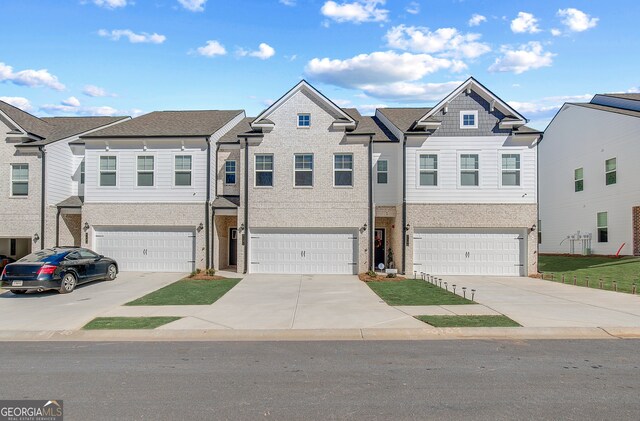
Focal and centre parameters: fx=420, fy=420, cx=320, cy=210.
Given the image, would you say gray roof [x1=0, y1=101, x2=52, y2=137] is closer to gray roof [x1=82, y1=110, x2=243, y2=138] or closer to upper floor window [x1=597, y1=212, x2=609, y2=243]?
gray roof [x1=82, y1=110, x2=243, y2=138]

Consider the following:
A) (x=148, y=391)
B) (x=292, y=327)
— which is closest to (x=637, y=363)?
(x=292, y=327)

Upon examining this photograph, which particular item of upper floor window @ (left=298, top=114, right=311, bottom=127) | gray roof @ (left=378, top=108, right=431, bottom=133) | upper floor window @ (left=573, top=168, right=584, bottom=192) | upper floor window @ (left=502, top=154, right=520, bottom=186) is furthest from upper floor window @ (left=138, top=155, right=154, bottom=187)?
upper floor window @ (left=573, top=168, right=584, bottom=192)

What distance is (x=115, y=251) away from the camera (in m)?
20.8

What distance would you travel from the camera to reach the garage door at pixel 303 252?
66.4ft

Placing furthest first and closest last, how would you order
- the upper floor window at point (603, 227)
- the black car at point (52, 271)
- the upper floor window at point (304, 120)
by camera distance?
the upper floor window at point (603, 227) < the upper floor window at point (304, 120) < the black car at point (52, 271)

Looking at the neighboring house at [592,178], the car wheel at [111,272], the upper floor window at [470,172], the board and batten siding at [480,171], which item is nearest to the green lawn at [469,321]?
the board and batten siding at [480,171]

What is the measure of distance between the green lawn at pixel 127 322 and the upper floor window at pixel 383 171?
13342 millimetres

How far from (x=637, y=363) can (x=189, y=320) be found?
9.19 meters

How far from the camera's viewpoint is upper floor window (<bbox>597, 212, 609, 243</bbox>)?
2508 cm

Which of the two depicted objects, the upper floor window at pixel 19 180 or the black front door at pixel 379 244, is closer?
the upper floor window at pixel 19 180

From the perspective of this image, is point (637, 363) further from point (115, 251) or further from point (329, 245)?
point (115, 251)

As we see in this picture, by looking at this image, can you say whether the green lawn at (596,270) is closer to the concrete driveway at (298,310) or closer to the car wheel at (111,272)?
the concrete driveway at (298,310)

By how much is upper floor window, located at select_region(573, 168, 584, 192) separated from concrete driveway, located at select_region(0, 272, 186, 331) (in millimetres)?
25863

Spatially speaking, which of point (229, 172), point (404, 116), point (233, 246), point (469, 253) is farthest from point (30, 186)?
point (469, 253)
